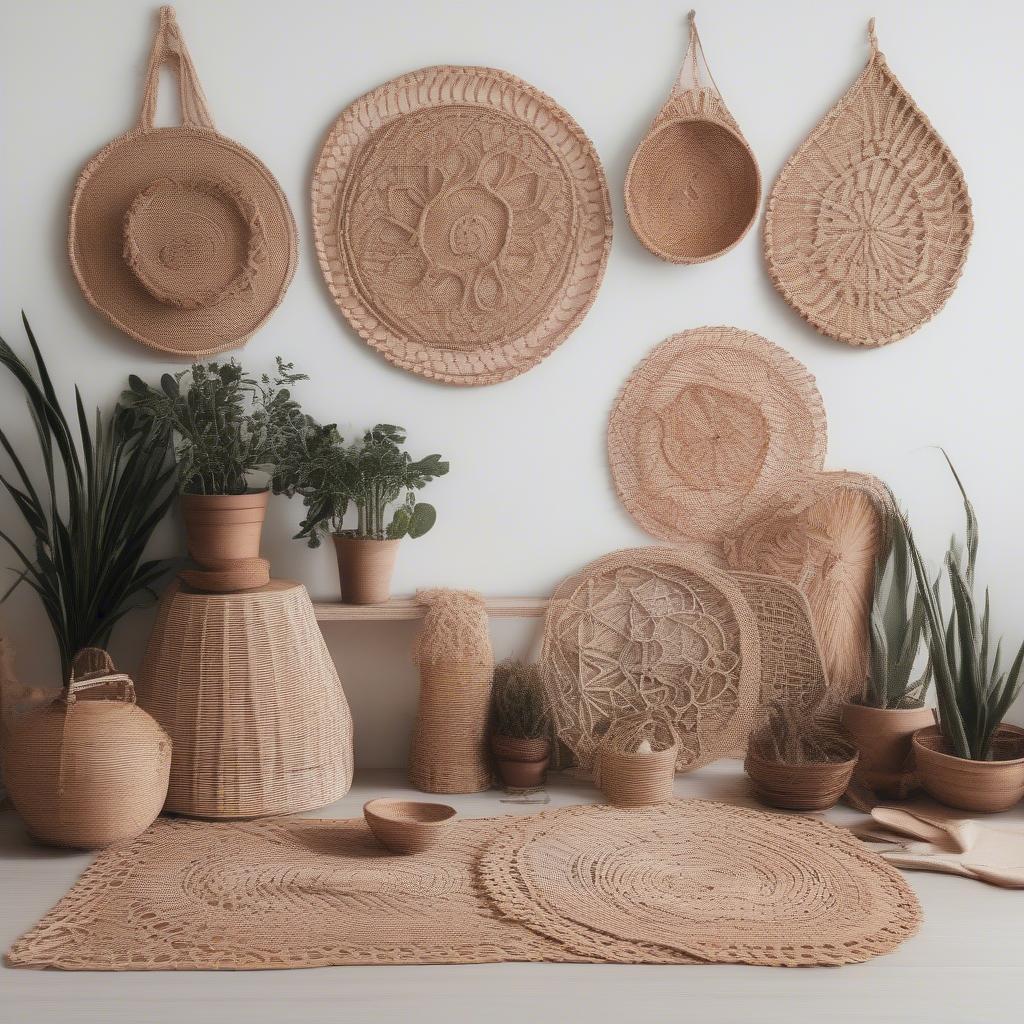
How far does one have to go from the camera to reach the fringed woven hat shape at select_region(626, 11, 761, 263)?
2875mm

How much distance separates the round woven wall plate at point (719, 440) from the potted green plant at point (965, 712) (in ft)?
1.52

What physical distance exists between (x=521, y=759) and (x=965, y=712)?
3.60 ft

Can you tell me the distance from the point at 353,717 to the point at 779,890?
49.1 inches

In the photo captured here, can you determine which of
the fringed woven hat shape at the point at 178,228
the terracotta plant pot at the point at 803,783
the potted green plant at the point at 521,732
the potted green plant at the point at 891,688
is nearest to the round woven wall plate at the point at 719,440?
the potted green plant at the point at 891,688

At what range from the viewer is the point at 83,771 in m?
2.29

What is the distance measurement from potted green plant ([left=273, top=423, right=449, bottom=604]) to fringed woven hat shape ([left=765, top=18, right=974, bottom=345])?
44.0 inches

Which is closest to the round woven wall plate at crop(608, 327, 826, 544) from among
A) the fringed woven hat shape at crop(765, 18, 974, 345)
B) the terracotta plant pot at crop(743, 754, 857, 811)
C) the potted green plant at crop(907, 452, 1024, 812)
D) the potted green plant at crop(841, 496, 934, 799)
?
the fringed woven hat shape at crop(765, 18, 974, 345)

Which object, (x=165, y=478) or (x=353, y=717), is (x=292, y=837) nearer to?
(x=353, y=717)

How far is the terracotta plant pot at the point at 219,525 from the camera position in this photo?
8.43 ft

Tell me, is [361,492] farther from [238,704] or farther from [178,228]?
[178,228]

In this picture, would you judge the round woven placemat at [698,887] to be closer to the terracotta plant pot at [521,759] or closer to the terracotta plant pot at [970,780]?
the terracotta plant pot at [521,759]

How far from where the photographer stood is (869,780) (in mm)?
2770

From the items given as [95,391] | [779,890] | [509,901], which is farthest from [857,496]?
[95,391]

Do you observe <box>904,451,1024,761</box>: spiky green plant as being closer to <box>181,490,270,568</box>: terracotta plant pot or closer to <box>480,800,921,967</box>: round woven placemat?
<box>480,800,921,967</box>: round woven placemat
